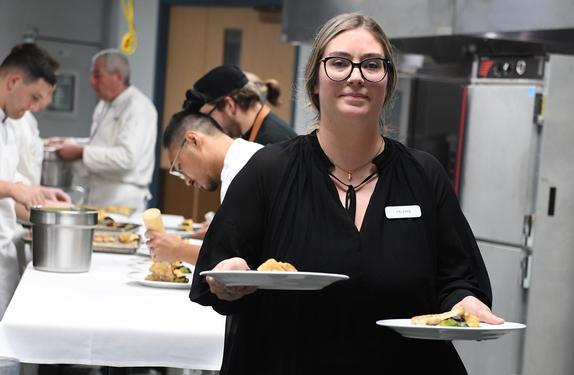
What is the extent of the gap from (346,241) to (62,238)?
165 centimetres

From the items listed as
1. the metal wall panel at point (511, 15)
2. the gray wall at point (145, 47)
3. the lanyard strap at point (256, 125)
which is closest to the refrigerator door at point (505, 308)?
the metal wall panel at point (511, 15)

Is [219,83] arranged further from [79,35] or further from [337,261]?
[79,35]

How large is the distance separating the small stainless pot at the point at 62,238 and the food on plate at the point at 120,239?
591mm

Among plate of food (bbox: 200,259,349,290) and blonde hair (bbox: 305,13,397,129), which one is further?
blonde hair (bbox: 305,13,397,129)

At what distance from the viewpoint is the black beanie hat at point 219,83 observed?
12.1 feet

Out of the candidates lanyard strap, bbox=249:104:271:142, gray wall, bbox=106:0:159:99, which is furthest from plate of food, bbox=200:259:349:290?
gray wall, bbox=106:0:159:99

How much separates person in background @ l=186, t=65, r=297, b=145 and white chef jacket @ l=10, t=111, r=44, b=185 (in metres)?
1.28

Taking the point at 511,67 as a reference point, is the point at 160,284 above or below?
below

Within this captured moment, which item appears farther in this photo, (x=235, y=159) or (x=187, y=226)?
(x=187, y=226)

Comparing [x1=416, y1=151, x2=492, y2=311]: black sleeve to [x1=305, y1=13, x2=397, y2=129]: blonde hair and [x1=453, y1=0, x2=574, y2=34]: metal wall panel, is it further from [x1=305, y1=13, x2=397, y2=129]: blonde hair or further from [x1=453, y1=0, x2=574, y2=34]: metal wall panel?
[x1=453, y1=0, x2=574, y2=34]: metal wall panel

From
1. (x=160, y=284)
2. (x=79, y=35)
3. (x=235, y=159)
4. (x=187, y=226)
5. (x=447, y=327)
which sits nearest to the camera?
(x=447, y=327)

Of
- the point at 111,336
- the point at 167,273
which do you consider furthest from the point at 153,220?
the point at 111,336

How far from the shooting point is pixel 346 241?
1.74m

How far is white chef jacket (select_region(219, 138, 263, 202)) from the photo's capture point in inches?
110
